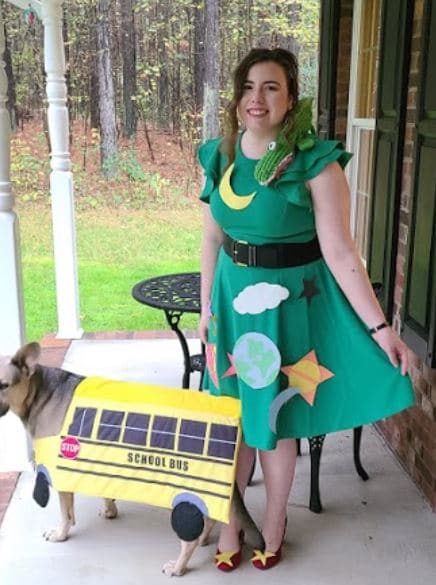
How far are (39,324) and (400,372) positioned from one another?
4135 millimetres

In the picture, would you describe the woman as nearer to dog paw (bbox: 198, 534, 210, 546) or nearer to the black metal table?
dog paw (bbox: 198, 534, 210, 546)

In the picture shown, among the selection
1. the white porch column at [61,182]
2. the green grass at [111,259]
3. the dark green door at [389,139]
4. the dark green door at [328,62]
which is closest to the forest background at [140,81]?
the green grass at [111,259]

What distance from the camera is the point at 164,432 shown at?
85.2 inches

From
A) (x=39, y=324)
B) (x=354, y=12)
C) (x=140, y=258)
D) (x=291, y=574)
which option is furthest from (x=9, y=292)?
(x=140, y=258)

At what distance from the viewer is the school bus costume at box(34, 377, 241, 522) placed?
2137 millimetres

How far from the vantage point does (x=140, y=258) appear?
7.79m

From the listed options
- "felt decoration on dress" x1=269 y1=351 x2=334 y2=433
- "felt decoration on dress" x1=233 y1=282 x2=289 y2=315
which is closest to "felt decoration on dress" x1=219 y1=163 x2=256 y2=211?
"felt decoration on dress" x1=233 y1=282 x2=289 y2=315

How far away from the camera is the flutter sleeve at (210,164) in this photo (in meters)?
2.12

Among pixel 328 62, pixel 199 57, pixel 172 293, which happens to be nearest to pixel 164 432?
pixel 172 293

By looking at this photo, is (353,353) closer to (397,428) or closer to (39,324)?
(397,428)

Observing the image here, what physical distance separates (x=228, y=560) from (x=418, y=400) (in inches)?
42.2

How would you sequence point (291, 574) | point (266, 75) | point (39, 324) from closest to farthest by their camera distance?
point (266, 75), point (291, 574), point (39, 324)

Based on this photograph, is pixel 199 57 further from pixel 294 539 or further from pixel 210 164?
pixel 294 539

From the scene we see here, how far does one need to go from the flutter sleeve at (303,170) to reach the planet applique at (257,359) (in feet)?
1.42
